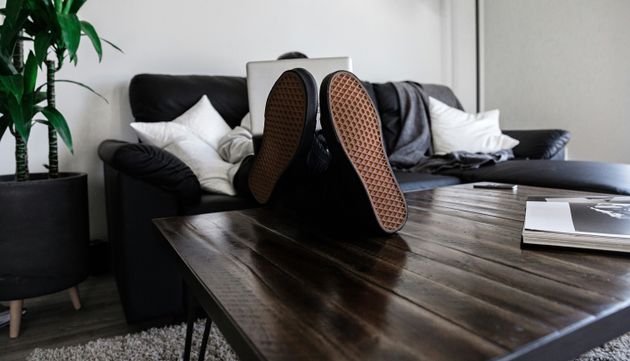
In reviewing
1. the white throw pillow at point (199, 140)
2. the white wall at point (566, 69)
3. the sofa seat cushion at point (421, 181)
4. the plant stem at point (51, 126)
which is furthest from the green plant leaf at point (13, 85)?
the white wall at point (566, 69)

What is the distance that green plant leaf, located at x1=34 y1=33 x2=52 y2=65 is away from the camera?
1.20 metres

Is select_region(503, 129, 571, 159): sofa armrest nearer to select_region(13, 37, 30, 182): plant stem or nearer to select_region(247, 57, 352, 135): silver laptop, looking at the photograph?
select_region(247, 57, 352, 135): silver laptop

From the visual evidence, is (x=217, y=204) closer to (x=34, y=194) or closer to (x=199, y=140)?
(x=199, y=140)

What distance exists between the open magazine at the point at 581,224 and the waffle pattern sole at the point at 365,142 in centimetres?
18

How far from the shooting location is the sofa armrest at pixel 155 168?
1.14m

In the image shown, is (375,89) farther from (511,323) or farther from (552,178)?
(511,323)

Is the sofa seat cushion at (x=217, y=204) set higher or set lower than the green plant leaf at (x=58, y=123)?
lower

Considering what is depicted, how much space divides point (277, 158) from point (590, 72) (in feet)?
7.79

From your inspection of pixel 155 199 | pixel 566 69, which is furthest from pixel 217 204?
pixel 566 69

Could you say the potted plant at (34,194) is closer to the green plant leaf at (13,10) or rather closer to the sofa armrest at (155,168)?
the green plant leaf at (13,10)

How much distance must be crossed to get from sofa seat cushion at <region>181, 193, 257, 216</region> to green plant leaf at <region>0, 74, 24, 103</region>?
54cm

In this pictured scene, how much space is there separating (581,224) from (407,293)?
13.1 inches

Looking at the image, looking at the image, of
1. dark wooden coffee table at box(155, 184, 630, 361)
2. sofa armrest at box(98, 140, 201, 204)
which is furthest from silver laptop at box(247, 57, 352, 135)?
dark wooden coffee table at box(155, 184, 630, 361)

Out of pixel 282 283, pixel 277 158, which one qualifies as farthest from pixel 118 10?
pixel 282 283
